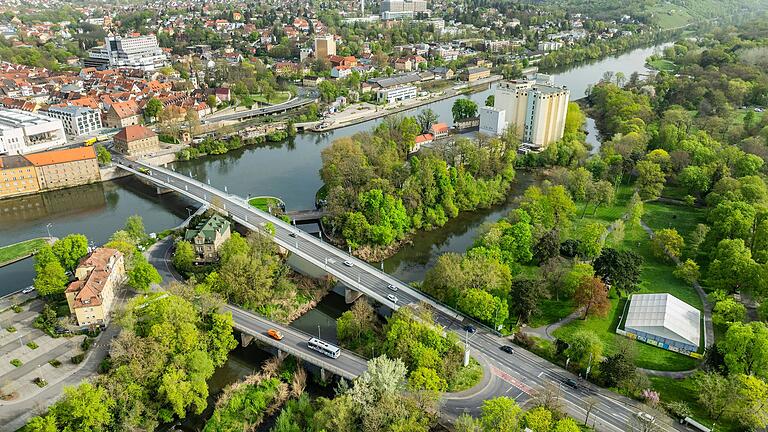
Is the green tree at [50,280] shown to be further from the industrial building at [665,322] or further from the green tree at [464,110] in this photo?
the green tree at [464,110]

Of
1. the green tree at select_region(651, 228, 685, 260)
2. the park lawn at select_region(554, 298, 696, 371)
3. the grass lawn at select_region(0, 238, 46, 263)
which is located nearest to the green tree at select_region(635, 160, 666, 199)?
the green tree at select_region(651, 228, 685, 260)

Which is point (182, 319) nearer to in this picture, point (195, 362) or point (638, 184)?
point (195, 362)

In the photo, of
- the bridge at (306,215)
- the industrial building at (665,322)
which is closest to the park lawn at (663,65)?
the industrial building at (665,322)

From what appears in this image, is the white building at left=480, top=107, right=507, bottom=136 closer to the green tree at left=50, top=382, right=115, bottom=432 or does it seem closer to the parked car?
the parked car

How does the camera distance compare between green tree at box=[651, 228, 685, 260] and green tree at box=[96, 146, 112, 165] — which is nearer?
green tree at box=[651, 228, 685, 260]

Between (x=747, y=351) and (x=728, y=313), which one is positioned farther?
(x=728, y=313)

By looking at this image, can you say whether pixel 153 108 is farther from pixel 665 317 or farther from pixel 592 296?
pixel 665 317

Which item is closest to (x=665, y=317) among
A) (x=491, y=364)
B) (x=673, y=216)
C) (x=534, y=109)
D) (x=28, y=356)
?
(x=491, y=364)
